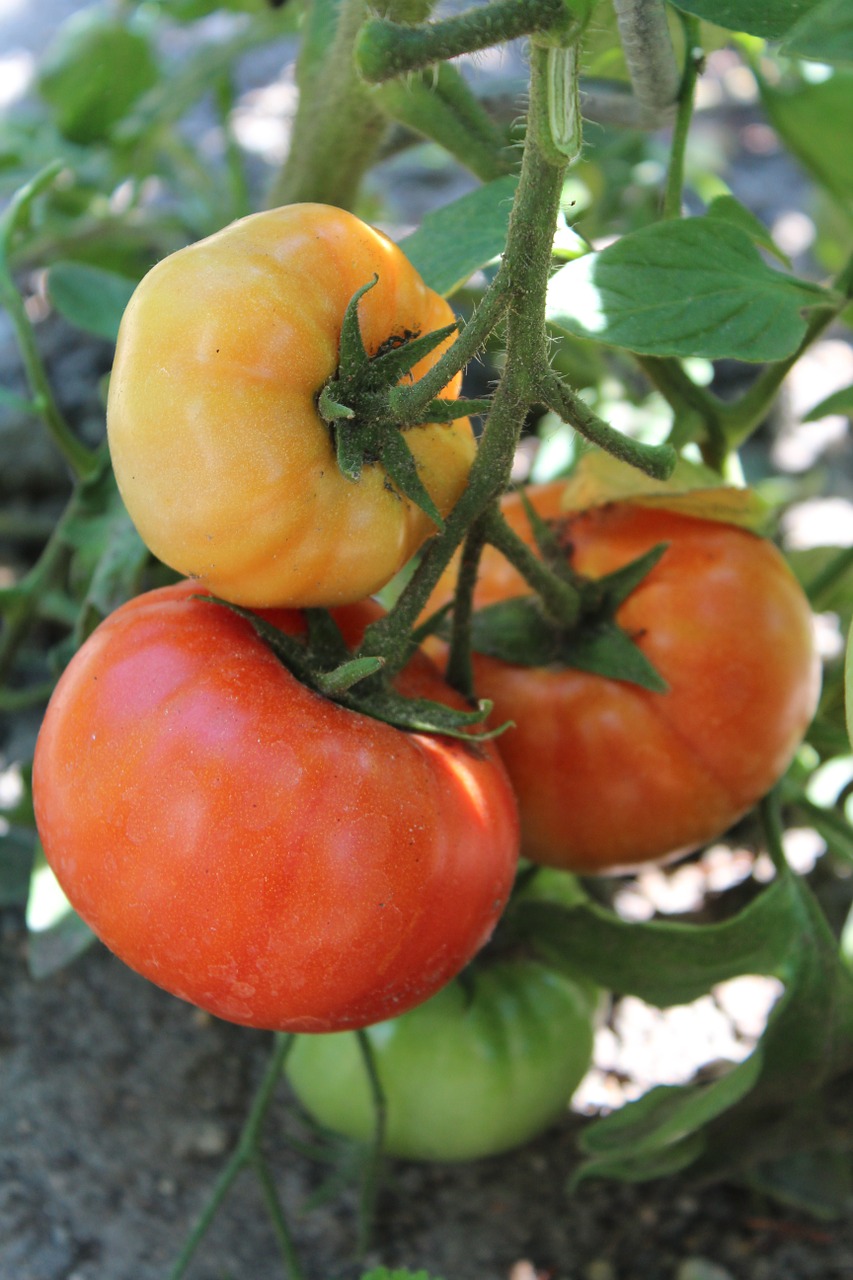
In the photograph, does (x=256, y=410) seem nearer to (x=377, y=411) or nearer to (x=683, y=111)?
(x=377, y=411)

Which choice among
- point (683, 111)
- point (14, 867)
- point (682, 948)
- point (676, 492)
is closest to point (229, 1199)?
point (14, 867)

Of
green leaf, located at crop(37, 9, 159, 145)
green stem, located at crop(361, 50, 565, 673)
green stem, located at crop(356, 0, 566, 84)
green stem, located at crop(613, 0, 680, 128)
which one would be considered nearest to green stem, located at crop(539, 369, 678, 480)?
green stem, located at crop(361, 50, 565, 673)

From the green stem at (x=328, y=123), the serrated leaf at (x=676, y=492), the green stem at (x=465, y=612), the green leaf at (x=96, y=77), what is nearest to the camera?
the green stem at (x=465, y=612)

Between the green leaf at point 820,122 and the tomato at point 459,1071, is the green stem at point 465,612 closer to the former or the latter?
the tomato at point 459,1071

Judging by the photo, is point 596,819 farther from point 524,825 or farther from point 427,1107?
point 427,1107

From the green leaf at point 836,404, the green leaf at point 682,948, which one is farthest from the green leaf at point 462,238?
the green leaf at point 682,948

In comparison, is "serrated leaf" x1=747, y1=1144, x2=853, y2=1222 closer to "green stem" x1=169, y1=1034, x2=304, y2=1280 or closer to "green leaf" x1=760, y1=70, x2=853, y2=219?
"green stem" x1=169, y1=1034, x2=304, y2=1280
